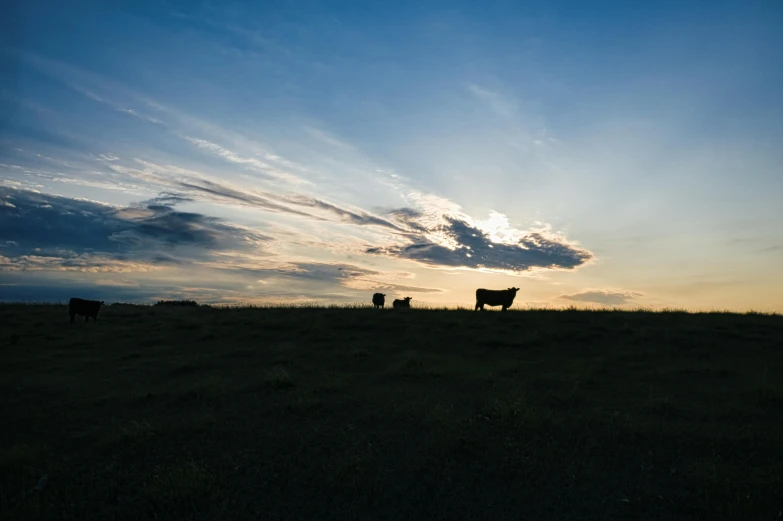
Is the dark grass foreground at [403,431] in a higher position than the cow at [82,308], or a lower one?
lower

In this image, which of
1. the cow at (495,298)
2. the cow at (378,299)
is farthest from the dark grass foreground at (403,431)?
the cow at (378,299)

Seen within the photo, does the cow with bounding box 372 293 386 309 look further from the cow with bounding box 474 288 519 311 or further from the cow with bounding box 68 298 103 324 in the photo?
the cow with bounding box 68 298 103 324

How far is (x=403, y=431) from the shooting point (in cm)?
986

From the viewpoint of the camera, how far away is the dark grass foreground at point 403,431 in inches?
299

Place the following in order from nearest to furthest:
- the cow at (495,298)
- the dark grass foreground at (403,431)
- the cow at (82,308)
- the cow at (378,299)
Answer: the dark grass foreground at (403,431)
the cow at (82,308)
the cow at (495,298)
the cow at (378,299)

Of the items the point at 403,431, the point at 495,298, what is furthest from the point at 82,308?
the point at 403,431

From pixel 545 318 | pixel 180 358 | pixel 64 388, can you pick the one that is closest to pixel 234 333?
pixel 180 358

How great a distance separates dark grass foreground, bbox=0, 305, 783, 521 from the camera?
299 inches

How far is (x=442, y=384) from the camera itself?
13.8m

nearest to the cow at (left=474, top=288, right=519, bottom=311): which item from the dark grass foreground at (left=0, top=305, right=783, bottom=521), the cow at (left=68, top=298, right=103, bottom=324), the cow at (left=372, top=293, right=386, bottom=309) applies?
the cow at (left=372, top=293, right=386, bottom=309)

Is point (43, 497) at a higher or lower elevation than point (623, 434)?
lower

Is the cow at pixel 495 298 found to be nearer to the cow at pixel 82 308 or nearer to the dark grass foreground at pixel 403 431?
the dark grass foreground at pixel 403 431

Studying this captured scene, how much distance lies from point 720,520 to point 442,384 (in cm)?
762

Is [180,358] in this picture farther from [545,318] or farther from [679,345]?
[679,345]
